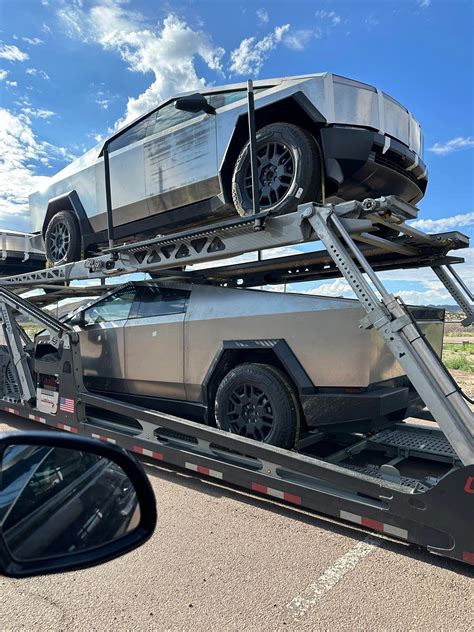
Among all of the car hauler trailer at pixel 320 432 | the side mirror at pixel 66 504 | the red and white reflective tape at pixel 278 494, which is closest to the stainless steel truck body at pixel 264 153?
the car hauler trailer at pixel 320 432

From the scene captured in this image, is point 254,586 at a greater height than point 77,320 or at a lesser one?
lesser

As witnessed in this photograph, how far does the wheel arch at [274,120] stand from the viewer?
3.70 m

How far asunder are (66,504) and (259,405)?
266cm

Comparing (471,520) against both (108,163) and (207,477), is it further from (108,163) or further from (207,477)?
(108,163)

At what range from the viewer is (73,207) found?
5.92m

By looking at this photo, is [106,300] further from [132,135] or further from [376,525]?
[376,525]

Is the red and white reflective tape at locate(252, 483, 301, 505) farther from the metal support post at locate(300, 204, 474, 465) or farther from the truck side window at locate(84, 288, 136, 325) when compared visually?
the truck side window at locate(84, 288, 136, 325)

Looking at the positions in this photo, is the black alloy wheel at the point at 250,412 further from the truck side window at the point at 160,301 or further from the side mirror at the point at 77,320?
the side mirror at the point at 77,320

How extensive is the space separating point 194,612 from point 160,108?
433 centimetres

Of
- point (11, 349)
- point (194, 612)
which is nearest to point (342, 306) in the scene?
point (194, 612)

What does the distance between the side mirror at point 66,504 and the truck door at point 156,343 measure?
3.12 m

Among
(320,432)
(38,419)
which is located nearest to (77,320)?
(38,419)

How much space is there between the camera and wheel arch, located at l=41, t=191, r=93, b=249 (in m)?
5.86

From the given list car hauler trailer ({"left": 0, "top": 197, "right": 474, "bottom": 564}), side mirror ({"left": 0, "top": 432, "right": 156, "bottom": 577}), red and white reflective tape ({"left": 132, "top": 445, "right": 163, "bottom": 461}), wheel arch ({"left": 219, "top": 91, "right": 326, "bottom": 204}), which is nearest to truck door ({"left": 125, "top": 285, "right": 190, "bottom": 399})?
car hauler trailer ({"left": 0, "top": 197, "right": 474, "bottom": 564})
